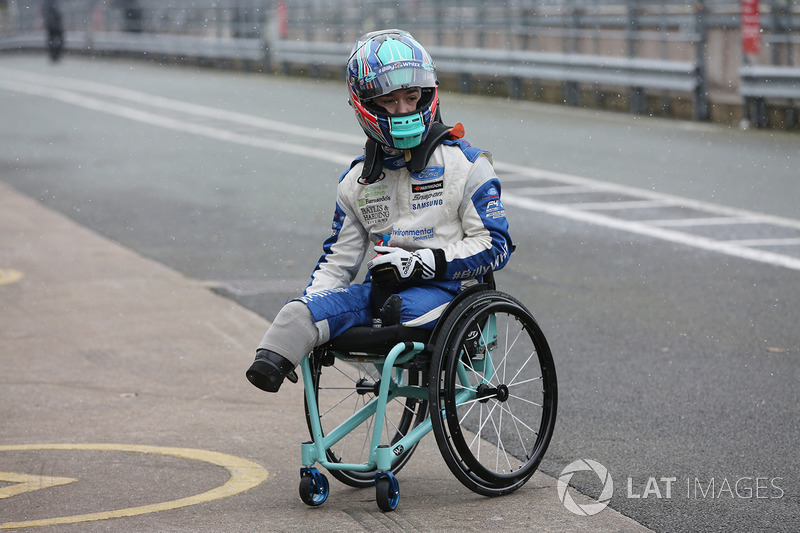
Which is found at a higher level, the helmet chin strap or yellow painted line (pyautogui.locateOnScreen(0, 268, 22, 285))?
the helmet chin strap

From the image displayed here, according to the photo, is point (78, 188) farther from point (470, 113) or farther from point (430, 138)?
point (430, 138)

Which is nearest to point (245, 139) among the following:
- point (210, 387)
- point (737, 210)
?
point (737, 210)

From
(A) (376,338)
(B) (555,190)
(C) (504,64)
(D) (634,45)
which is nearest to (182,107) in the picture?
A: (C) (504,64)

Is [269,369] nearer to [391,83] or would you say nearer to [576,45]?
[391,83]

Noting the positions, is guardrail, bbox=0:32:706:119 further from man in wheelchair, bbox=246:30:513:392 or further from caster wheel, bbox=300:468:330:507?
caster wheel, bbox=300:468:330:507

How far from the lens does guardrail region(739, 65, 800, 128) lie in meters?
17.9

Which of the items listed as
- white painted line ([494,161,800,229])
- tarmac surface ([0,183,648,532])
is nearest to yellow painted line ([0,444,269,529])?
tarmac surface ([0,183,648,532])

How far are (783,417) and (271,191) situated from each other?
9.23m

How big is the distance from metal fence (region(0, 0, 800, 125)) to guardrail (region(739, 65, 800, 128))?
0.06ft

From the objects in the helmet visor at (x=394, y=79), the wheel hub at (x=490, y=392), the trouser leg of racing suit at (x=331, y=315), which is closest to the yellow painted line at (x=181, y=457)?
the trouser leg of racing suit at (x=331, y=315)

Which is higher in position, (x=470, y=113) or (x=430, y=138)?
(x=430, y=138)

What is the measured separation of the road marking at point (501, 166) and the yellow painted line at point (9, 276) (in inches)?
202

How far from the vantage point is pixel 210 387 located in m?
7.08

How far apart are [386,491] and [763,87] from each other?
14.9 meters
